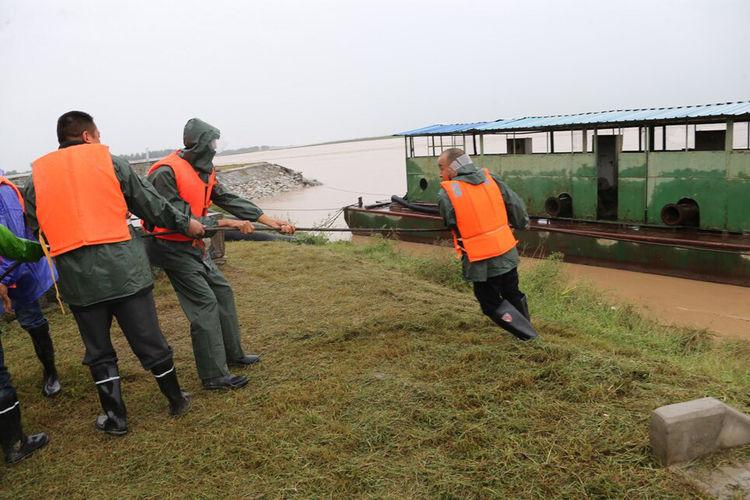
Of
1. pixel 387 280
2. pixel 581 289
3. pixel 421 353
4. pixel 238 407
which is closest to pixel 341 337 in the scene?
pixel 421 353

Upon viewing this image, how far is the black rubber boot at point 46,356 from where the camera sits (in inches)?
164

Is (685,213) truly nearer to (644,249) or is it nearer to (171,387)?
(644,249)

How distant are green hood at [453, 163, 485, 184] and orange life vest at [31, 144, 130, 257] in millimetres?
2187

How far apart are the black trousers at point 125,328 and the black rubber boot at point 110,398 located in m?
0.05

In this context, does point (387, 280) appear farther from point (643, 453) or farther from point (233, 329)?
point (643, 453)

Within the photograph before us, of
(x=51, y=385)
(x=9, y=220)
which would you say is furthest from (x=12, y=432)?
(x=9, y=220)

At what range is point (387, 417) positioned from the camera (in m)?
3.29

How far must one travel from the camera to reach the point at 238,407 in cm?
367

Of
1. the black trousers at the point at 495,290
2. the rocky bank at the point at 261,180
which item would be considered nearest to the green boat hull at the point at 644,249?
the black trousers at the point at 495,290

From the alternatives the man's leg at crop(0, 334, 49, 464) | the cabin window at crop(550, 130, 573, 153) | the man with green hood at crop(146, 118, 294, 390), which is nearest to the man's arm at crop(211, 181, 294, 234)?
the man with green hood at crop(146, 118, 294, 390)

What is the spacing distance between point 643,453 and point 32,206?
348 centimetres

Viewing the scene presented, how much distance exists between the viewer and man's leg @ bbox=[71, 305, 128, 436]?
334 centimetres

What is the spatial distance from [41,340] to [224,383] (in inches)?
55.4

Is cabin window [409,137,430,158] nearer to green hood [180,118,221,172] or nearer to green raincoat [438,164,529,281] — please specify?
green raincoat [438,164,529,281]
